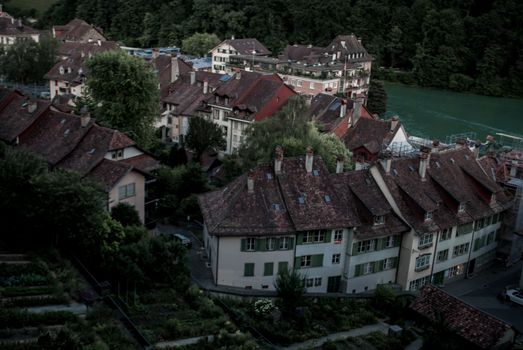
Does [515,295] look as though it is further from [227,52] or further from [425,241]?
[227,52]

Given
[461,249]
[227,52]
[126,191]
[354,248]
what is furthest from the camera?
[227,52]

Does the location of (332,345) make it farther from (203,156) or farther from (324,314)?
(203,156)

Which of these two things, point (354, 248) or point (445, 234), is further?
point (445, 234)

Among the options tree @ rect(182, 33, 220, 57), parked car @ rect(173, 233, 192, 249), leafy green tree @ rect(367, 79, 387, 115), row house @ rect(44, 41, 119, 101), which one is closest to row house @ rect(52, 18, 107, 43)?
tree @ rect(182, 33, 220, 57)

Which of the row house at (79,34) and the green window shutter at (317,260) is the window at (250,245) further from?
the row house at (79,34)

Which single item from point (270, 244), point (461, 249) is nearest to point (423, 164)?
point (461, 249)

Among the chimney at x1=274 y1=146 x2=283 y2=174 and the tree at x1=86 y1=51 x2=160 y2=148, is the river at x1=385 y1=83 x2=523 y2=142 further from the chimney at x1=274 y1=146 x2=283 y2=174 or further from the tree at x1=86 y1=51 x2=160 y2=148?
the chimney at x1=274 y1=146 x2=283 y2=174
